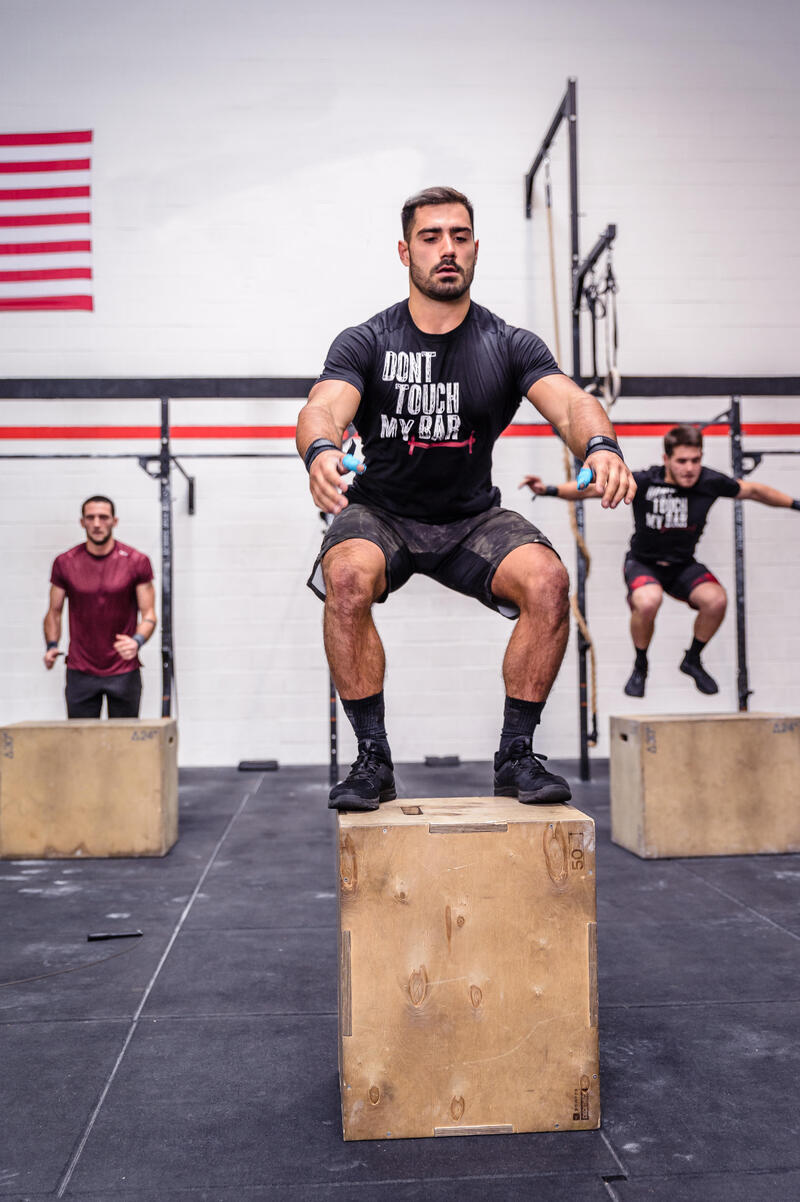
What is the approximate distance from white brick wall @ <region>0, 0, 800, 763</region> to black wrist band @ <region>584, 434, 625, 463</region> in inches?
155

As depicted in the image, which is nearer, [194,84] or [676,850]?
[676,850]

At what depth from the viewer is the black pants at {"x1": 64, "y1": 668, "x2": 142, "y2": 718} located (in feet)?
14.2

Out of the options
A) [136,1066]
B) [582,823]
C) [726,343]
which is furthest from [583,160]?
[136,1066]

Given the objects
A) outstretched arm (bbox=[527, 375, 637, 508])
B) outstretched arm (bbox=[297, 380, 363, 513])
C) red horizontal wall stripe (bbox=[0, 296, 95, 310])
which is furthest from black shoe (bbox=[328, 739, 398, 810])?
red horizontal wall stripe (bbox=[0, 296, 95, 310])

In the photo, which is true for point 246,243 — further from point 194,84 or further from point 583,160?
point 583,160

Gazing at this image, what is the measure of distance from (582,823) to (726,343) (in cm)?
504

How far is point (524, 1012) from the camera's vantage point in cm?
161

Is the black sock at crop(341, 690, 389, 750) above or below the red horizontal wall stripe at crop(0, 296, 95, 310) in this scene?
below

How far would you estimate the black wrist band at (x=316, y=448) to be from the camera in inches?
66.8

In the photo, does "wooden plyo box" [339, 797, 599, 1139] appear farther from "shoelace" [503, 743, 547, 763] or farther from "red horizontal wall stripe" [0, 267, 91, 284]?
"red horizontal wall stripe" [0, 267, 91, 284]

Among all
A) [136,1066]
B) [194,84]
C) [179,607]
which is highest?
[194,84]

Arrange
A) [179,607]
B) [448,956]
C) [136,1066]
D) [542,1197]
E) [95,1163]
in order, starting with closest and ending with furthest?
1. [542,1197]
2. [95,1163]
3. [448,956]
4. [136,1066]
5. [179,607]

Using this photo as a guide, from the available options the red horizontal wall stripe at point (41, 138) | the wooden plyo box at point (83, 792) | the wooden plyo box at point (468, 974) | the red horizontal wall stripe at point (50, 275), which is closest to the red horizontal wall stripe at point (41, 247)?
the red horizontal wall stripe at point (50, 275)

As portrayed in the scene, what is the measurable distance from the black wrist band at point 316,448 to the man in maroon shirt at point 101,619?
2771 mm
